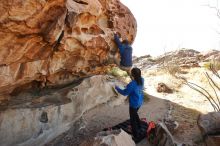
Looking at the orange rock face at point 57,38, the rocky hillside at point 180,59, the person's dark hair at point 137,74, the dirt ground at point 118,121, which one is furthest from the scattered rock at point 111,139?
the rocky hillside at point 180,59

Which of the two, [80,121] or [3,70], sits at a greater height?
[3,70]

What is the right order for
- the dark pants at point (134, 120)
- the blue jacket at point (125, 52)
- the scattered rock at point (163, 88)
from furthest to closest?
the scattered rock at point (163, 88), the blue jacket at point (125, 52), the dark pants at point (134, 120)

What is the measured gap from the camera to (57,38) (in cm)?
686

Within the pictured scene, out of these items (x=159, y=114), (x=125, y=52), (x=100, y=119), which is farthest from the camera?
(x=159, y=114)

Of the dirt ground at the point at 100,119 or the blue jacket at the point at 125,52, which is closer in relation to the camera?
the dirt ground at the point at 100,119

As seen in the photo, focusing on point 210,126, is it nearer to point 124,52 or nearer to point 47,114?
point 124,52

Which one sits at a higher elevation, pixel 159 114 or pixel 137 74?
pixel 137 74

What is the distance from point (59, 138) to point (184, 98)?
5.59 meters

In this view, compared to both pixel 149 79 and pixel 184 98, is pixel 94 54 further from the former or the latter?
pixel 149 79

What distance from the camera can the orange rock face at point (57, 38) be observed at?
604 centimetres

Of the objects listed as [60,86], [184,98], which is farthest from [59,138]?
[184,98]

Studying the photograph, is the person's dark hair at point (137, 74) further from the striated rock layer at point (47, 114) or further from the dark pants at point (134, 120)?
the striated rock layer at point (47, 114)

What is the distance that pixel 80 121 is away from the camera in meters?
8.55

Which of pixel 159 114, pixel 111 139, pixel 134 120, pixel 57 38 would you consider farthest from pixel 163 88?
pixel 111 139
